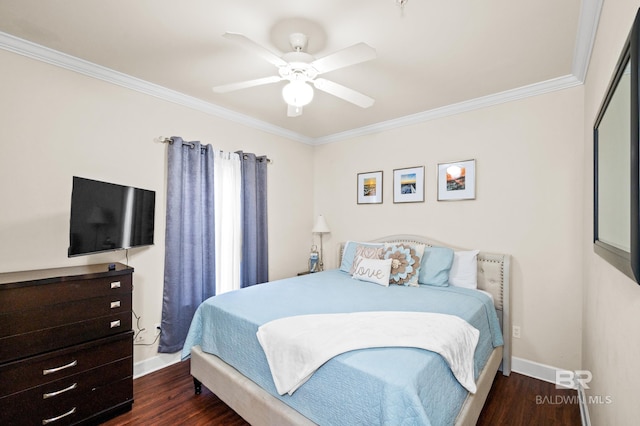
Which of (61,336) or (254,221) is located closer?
(61,336)

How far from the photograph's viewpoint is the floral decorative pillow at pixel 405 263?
9.25ft

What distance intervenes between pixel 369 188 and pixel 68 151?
3035 millimetres

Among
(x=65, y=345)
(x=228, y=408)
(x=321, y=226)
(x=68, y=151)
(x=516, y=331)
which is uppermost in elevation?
(x=68, y=151)

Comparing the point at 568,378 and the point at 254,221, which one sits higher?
the point at 254,221

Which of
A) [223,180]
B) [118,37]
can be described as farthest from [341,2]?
[223,180]

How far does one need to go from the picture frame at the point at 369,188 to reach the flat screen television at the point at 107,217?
241 centimetres

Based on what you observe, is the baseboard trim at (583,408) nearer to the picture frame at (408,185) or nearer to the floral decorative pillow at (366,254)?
the floral decorative pillow at (366,254)

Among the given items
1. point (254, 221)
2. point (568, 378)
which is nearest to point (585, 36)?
point (568, 378)

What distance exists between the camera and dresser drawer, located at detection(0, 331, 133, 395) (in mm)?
1687

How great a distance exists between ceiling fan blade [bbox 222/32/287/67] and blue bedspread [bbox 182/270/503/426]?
1622mm

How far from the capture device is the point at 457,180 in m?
3.11

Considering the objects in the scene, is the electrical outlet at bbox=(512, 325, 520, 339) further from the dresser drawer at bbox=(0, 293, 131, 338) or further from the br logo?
the dresser drawer at bbox=(0, 293, 131, 338)

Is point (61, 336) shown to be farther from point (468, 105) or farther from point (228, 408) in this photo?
point (468, 105)

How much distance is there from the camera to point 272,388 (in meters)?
1.70
